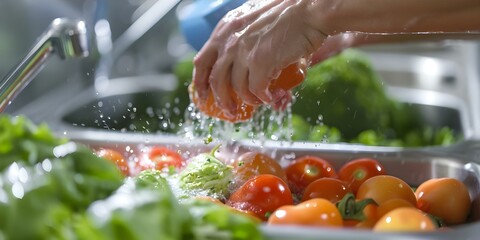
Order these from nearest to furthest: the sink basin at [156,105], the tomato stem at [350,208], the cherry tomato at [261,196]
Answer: the tomato stem at [350,208], the cherry tomato at [261,196], the sink basin at [156,105]

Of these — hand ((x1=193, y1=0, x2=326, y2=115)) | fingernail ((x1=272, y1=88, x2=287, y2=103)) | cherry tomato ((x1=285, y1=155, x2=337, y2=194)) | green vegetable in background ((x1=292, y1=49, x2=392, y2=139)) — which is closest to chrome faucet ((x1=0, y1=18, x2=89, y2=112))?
hand ((x1=193, y1=0, x2=326, y2=115))

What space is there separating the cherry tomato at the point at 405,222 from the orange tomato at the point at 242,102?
1.52 feet

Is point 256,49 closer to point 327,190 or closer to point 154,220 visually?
point 327,190

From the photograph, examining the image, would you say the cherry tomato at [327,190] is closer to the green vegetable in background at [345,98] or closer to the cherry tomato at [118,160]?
the cherry tomato at [118,160]

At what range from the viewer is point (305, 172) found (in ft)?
5.50

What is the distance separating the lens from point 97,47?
290cm

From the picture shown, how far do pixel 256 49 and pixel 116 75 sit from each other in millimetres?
1692

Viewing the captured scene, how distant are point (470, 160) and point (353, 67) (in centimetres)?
104

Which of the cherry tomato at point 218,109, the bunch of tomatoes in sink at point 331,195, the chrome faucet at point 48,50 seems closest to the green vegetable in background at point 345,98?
the bunch of tomatoes in sink at point 331,195

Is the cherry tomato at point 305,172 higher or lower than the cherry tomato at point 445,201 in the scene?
higher

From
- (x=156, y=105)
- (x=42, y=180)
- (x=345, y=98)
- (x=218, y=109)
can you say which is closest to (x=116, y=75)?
(x=156, y=105)

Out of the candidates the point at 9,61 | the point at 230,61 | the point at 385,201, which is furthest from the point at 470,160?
the point at 9,61

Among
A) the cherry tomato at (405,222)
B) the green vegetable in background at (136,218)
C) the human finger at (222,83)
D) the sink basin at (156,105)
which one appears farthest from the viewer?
the sink basin at (156,105)

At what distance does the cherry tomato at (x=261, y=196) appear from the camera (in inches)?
54.9
